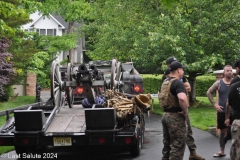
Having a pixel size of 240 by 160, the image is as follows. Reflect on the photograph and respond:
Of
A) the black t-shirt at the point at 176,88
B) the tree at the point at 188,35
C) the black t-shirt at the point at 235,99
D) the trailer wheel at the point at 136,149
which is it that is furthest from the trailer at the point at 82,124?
the tree at the point at 188,35

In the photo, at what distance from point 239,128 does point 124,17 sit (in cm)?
1699

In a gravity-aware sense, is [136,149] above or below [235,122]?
below

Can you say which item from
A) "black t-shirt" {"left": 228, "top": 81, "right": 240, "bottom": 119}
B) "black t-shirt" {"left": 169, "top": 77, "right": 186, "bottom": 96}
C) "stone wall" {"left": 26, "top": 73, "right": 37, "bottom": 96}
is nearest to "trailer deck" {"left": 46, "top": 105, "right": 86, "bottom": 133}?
"black t-shirt" {"left": 169, "top": 77, "right": 186, "bottom": 96}

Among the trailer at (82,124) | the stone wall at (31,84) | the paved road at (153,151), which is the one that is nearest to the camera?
the trailer at (82,124)

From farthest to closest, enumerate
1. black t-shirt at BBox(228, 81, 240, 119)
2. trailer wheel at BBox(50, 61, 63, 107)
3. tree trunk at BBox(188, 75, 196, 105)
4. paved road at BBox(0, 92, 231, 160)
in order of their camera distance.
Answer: tree trunk at BBox(188, 75, 196, 105), trailer wheel at BBox(50, 61, 63, 107), paved road at BBox(0, 92, 231, 160), black t-shirt at BBox(228, 81, 240, 119)

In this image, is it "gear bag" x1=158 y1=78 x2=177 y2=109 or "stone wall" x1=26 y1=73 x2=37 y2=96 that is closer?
"gear bag" x1=158 y1=78 x2=177 y2=109

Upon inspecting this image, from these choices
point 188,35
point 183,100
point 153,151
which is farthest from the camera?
point 188,35

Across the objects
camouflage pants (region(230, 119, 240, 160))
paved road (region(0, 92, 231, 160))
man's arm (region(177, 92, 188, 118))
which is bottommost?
paved road (region(0, 92, 231, 160))

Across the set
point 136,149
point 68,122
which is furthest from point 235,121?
point 68,122

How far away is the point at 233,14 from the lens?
21172 millimetres

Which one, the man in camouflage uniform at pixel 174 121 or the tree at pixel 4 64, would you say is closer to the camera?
the man in camouflage uniform at pixel 174 121

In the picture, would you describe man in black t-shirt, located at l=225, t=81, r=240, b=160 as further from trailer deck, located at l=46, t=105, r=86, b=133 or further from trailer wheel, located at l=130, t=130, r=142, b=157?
trailer deck, located at l=46, t=105, r=86, b=133

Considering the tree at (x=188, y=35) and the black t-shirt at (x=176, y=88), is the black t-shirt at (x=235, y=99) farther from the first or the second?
the tree at (x=188, y=35)

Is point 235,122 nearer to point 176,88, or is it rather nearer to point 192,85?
point 176,88
